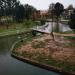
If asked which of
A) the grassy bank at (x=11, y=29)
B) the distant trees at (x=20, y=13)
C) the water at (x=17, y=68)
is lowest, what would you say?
the water at (x=17, y=68)

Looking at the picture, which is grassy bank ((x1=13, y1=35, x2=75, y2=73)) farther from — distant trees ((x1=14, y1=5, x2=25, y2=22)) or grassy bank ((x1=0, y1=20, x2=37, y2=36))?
distant trees ((x1=14, y1=5, x2=25, y2=22))

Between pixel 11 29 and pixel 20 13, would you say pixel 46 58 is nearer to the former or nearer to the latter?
pixel 11 29

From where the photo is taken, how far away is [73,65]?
1562 centimetres

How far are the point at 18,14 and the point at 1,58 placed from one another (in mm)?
49418

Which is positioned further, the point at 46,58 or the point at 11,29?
the point at 11,29

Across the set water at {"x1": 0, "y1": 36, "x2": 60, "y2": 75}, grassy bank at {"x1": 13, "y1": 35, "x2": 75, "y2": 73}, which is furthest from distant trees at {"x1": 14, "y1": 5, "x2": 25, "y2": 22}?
water at {"x1": 0, "y1": 36, "x2": 60, "y2": 75}

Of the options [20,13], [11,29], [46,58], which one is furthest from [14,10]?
[46,58]

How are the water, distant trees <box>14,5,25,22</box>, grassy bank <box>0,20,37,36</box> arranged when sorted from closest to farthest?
the water
grassy bank <box>0,20,37,36</box>
distant trees <box>14,5,25,22</box>

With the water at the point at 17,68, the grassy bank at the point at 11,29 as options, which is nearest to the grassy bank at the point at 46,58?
the water at the point at 17,68

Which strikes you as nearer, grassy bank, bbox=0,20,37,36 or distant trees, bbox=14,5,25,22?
grassy bank, bbox=0,20,37,36

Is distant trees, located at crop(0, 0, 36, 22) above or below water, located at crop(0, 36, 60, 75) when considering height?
above

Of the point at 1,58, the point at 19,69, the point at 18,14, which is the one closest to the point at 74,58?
the point at 19,69

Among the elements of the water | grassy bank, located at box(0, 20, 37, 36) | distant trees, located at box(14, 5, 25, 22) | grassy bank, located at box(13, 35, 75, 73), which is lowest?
the water

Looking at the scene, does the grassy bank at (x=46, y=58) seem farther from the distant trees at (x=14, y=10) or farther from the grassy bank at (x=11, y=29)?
the distant trees at (x=14, y=10)
